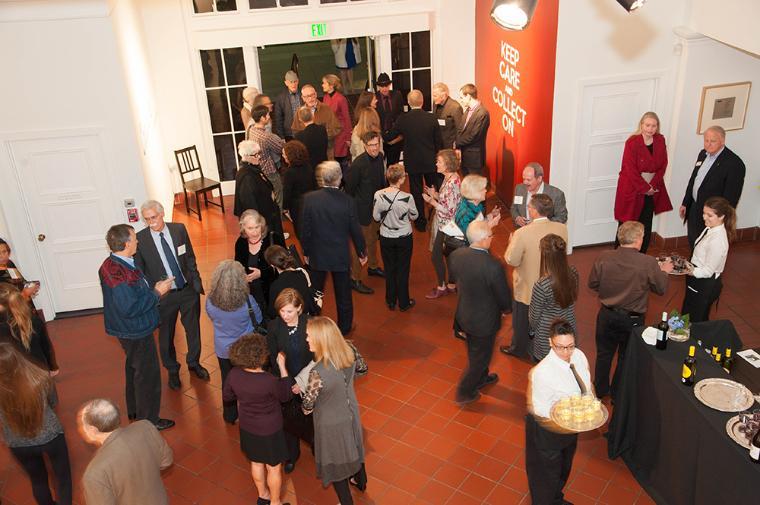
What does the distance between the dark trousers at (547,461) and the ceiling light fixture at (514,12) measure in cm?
250

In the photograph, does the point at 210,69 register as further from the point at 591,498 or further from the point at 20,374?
the point at 591,498

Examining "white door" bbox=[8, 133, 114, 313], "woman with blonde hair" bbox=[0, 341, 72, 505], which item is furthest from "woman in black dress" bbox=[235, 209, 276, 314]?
"white door" bbox=[8, 133, 114, 313]

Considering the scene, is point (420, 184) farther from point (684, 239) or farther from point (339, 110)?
point (684, 239)

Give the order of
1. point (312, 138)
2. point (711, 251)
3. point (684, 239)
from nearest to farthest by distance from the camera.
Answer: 1. point (711, 251)
2. point (312, 138)
3. point (684, 239)

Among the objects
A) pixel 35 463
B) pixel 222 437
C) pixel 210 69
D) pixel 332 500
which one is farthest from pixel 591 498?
pixel 210 69

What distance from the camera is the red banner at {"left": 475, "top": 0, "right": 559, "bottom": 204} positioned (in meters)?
8.05

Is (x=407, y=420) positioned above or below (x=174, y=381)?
below

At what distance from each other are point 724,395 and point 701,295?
187cm

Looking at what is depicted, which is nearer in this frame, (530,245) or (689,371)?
(689,371)

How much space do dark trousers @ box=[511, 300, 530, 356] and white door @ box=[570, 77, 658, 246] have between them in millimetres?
2515

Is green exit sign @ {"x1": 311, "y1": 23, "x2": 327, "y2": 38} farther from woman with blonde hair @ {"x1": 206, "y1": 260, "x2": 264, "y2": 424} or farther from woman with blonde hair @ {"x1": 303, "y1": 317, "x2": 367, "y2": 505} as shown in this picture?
woman with blonde hair @ {"x1": 303, "y1": 317, "x2": 367, "y2": 505}

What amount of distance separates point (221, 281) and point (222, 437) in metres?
1.48

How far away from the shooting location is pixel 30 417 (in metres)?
4.33

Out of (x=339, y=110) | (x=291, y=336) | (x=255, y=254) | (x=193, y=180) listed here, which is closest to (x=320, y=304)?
Result: (x=255, y=254)
